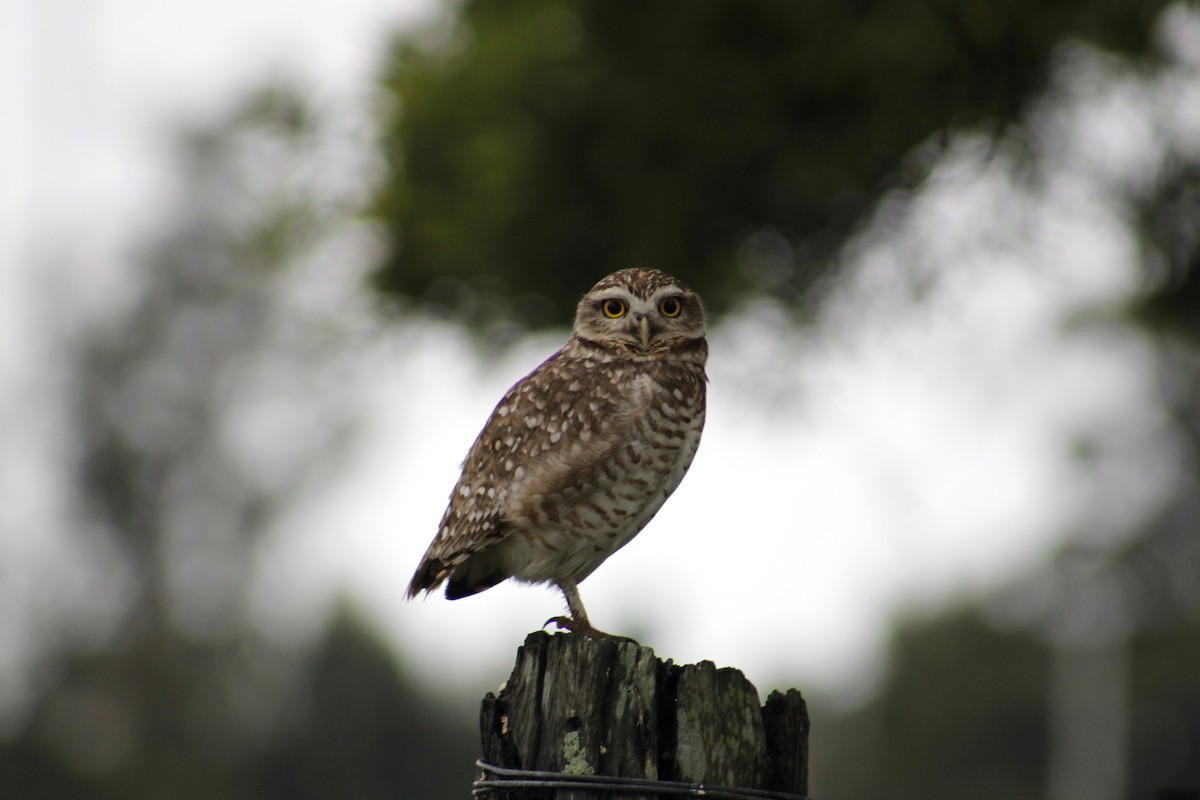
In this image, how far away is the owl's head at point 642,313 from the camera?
4.50m

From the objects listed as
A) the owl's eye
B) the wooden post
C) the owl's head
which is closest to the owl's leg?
the owl's head

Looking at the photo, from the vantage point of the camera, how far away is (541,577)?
441cm

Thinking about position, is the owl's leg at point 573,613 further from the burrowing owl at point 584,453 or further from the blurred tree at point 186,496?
the blurred tree at point 186,496

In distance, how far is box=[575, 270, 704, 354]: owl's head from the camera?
450cm

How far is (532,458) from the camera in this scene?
4.26 metres

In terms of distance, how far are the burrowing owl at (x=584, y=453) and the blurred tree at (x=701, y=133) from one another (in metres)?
2.21

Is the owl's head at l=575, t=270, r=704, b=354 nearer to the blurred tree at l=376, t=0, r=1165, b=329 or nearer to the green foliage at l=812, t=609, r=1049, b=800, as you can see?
the blurred tree at l=376, t=0, r=1165, b=329

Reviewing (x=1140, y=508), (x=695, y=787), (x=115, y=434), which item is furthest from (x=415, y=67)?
(x=1140, y=508)

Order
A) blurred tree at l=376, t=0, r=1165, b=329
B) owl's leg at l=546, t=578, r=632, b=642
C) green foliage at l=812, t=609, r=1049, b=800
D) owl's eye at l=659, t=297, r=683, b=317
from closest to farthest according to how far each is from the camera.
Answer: owl's leg at l=546, t=578, r=632, b=642
owl's eye at l=659, t=297, r=683, b=317
blurred tree at l=376, t=0, r=1165, b=329
green foliage at l=812, t=609, r=1049, b=800

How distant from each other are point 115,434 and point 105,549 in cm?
239

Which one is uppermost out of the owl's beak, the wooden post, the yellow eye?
the yellow eye

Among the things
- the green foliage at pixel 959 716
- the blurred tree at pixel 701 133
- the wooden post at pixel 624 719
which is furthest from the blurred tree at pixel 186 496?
the green foliage at pixel 959 716

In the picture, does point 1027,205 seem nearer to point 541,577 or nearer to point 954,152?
point 954,152

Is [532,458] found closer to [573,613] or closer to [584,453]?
[584,453]
